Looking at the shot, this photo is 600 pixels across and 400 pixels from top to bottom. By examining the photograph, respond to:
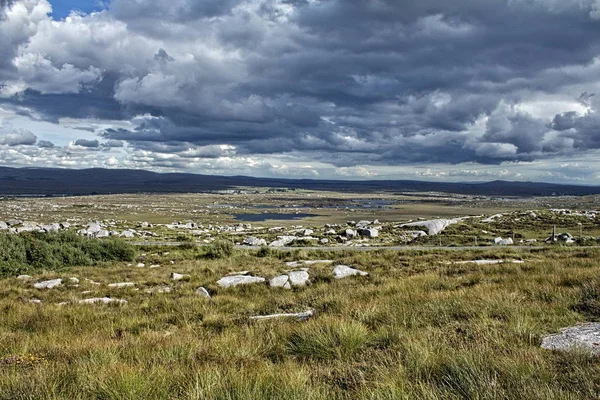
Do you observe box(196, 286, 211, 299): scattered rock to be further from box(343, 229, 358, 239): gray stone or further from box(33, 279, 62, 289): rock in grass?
box(343, 229, 358, 239): gray stone

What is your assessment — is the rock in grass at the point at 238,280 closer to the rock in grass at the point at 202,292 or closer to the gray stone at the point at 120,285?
the rock in grass at the point at 202,292

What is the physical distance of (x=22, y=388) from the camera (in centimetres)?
434

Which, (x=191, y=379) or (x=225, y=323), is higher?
(x=191, y=379)

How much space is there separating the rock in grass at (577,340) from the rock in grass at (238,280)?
11.5m

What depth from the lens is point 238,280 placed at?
16609 millimetres

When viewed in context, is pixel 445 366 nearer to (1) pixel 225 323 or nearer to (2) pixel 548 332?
(2) pixel 548 332

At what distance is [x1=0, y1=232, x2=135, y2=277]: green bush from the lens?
2366cm

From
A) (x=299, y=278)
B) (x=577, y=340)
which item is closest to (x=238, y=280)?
(x=299, y=278)

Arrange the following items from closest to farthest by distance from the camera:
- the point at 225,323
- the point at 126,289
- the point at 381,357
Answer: the point at 381,357
the point at 225,323
the point at 126,289

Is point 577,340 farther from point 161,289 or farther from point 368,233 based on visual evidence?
point 368,233

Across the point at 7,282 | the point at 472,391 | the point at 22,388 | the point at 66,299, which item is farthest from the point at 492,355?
the point at 7,282

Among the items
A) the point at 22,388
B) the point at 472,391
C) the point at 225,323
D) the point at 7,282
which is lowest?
the point at 7,282

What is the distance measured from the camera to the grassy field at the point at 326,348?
4.13m

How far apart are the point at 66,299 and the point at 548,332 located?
46.7 ft
